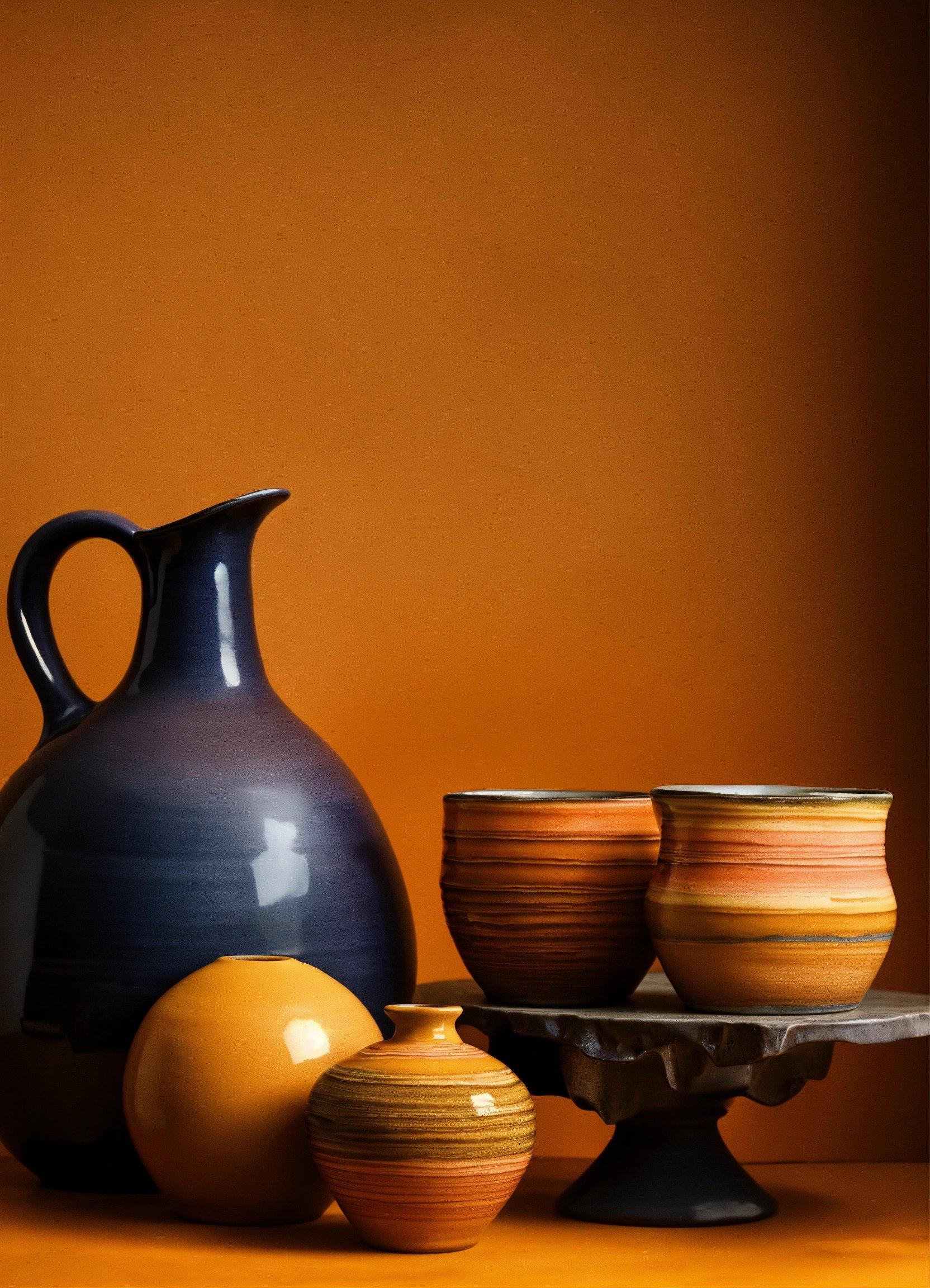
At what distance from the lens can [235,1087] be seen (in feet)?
2.60

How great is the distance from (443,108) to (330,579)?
39 centimetres

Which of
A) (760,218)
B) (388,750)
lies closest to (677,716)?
(388,750)

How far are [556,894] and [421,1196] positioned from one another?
0.62ft

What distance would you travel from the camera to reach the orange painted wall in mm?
1162

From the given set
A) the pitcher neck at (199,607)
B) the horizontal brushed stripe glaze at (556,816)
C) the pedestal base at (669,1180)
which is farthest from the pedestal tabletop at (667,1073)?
the pitcher neck at (199,607)

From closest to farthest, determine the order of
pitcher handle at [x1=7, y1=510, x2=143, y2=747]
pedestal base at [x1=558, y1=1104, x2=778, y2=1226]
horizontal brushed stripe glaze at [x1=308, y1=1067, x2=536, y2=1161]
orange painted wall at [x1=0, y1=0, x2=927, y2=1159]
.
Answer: horizontal brushed stripe glaze at [x1=308, y1=1067, x2=536, y2=1161]
pedestal base at [x1=558, y1=1104, x2=778, y2=1226]
pitcher handle at [x1=7, y1=510, x2=143, y2=747]
orange painted wall at [x1=0, y1=0, x2=927, y2=1159]

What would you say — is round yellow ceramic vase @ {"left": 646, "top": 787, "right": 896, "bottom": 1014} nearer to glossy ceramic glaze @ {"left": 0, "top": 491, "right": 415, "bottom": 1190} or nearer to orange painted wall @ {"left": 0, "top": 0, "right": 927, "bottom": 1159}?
glossy ceramic glaze @ {"left": 0, "top": 491, "right": 415, "bottom": 1190}

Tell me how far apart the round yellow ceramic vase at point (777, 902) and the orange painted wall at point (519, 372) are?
1.17 ft

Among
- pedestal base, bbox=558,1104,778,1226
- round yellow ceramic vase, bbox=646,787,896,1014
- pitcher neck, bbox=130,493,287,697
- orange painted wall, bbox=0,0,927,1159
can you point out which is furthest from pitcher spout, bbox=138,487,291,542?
pedestal base, bbox=558,1104,778,1226

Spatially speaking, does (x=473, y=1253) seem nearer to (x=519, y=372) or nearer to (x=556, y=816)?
(x=556, y=816)

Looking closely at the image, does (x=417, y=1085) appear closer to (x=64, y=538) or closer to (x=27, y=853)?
(x=27, y=853)

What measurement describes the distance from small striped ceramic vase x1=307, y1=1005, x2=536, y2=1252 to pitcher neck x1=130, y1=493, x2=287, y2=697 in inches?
10.7

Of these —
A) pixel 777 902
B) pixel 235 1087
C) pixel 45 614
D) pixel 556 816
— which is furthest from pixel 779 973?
pixel 45 614

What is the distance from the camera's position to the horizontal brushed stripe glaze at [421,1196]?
2.44ft
